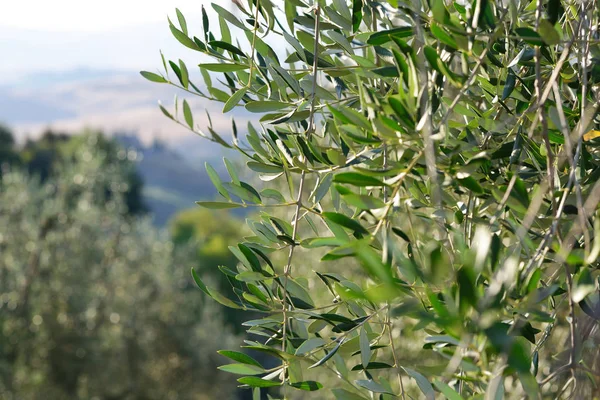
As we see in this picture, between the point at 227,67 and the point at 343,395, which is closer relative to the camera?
the point at 343,395

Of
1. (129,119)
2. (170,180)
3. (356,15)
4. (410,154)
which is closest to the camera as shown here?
(410,154)

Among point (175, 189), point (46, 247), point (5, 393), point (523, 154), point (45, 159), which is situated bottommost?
point (175, 189)

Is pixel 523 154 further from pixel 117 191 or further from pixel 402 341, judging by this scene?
pixel 117 191

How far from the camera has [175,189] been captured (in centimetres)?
4659

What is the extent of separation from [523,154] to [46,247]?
9.23 metres

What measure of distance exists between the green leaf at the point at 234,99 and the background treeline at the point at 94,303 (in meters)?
8.08

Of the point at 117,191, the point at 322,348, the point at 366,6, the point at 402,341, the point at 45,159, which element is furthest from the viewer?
the point at 45,159

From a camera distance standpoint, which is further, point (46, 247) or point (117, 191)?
point (117, 191)

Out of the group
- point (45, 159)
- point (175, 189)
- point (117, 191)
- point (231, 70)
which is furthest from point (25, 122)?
point (231, 70)

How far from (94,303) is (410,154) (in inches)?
371

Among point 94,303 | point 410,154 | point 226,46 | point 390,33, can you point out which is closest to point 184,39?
point 226,46

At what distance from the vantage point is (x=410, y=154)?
82 centimetres

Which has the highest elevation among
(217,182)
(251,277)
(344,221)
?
(344,221)

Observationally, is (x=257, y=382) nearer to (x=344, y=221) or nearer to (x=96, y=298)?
(x=344, y=221)
